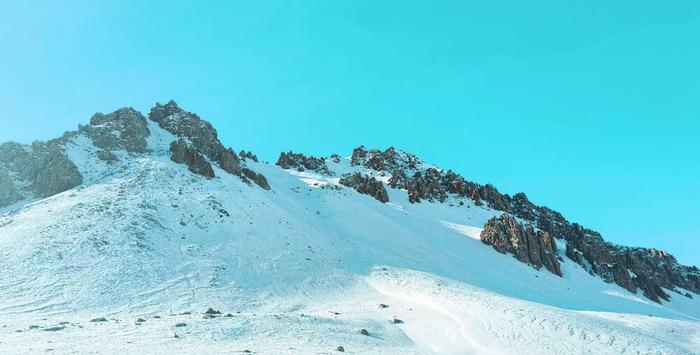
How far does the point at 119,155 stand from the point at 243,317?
145 ft

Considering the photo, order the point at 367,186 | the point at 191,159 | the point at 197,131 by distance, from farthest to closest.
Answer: the point at 367,186 → the point at 197,131 → the point at 191,159

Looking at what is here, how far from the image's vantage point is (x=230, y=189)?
5944cm

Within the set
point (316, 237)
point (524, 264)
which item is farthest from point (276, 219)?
point (524, 264)

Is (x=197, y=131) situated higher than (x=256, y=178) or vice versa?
(x=197, y=131)

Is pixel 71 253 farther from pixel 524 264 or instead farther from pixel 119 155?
pixel 524 264

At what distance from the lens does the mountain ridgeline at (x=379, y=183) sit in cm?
5831

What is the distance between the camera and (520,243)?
6594 centimetres

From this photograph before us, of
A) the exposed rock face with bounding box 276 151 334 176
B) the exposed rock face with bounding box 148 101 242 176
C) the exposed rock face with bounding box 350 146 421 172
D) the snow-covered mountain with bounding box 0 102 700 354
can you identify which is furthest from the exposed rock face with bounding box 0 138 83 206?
the exposed rock face with bounding box 350 146 421 172

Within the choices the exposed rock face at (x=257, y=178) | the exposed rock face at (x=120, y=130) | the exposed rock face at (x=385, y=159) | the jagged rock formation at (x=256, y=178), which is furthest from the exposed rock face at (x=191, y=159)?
the exposed rock face at (x=385, y=159)

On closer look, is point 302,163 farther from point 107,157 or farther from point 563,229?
point 563,229

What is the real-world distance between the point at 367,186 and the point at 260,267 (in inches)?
1664

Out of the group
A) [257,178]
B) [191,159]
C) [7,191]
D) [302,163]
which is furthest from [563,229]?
[7,191]

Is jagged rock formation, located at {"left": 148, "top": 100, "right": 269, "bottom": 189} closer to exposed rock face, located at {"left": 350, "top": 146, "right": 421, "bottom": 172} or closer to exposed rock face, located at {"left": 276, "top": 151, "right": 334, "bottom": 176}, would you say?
exposed rock face, located at {"left": 276, "top": 151, "right": 334, "bottom": 176}

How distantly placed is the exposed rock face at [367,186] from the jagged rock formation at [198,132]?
18.2 meters
